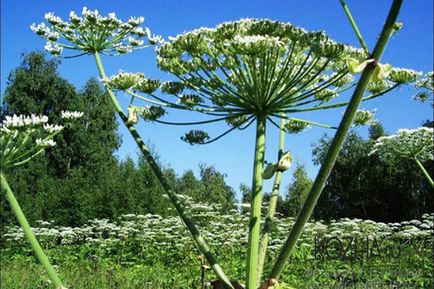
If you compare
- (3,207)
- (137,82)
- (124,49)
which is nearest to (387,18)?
(137,82)

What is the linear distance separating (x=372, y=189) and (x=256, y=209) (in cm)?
3813

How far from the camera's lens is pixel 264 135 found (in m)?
2.35

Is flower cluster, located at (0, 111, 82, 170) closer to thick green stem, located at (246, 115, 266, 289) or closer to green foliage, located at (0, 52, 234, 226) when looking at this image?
thick green stem, located at (246, 115, 266, 289)

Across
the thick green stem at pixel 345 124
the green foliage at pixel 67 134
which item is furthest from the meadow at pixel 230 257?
the green foliage at pixel 67 134

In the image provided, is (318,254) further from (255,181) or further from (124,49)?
(255,181)

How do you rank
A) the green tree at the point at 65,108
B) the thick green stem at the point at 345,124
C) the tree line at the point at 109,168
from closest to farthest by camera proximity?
the thick green stem at the point at 345,124
the tree line at the point at 109,168
the green tree at the point at 65,108

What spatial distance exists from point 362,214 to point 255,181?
38.7m

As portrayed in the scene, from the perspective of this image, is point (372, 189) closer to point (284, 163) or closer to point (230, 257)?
point (230, 257)

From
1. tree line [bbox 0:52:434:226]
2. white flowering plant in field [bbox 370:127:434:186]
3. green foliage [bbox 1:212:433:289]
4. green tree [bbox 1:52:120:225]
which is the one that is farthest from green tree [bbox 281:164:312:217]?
white flowering plant in field [bbox 370:127:434:186]

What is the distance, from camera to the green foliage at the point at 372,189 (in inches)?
1409

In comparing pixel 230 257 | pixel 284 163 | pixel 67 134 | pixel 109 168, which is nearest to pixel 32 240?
pixel 284 163

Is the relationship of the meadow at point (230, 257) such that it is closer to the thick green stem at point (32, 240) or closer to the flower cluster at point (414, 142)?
the flower cluster at point (414, 142)

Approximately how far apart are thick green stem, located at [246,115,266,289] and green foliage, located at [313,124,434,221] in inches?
1308

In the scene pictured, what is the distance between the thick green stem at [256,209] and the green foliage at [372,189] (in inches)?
1308
